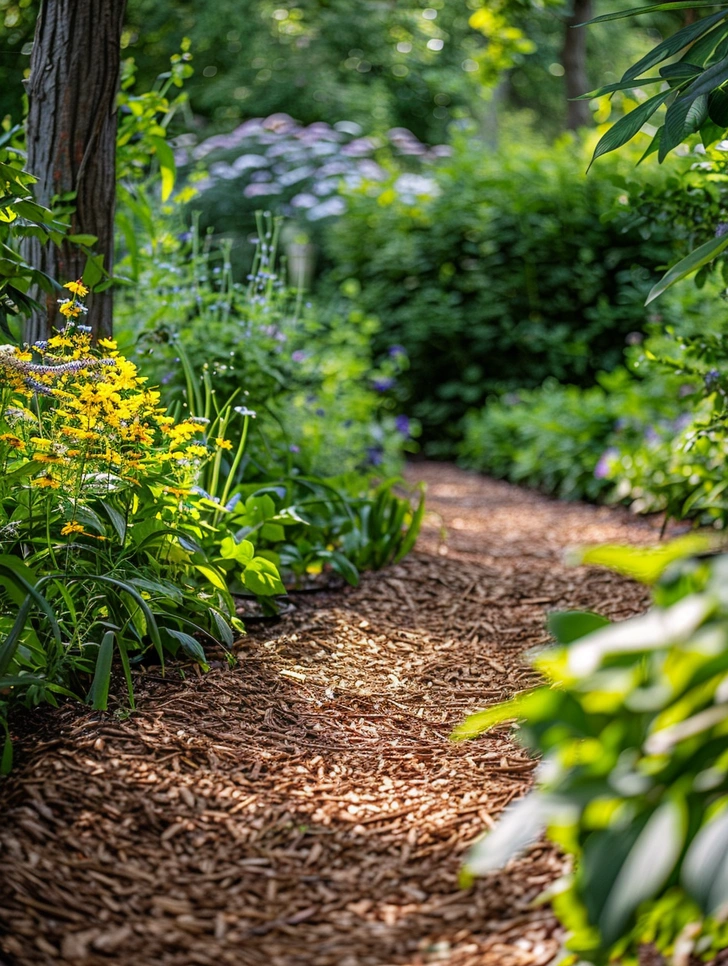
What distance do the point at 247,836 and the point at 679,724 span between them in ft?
2.72

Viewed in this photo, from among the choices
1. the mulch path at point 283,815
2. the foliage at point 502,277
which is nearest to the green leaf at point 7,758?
the mulch path at point 283,815

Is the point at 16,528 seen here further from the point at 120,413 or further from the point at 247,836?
→ the point at 247,836

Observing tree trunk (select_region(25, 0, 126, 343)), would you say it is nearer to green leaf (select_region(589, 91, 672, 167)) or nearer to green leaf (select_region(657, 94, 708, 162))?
green leaf (select_region(589, 91, 672, 167))

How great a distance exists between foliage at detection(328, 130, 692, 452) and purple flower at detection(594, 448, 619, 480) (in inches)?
92.0

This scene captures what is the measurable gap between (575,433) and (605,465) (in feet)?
2.20

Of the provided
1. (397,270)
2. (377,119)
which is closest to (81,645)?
(397,270)

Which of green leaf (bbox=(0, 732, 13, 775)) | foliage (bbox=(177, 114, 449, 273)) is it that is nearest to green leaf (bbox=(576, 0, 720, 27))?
green leaf (bbox=(0, 732, 13, 775))

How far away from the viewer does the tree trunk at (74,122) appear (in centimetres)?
265

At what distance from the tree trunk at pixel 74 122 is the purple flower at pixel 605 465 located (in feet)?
9.14

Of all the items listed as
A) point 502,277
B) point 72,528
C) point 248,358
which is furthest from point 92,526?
point 502,277

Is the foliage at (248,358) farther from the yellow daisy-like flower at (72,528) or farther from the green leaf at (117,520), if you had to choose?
the yellow daisy-like flower at (72,528)

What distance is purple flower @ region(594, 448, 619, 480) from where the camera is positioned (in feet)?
15.3

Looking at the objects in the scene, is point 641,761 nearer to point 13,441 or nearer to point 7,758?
point 7,758

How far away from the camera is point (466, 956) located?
1233mm
